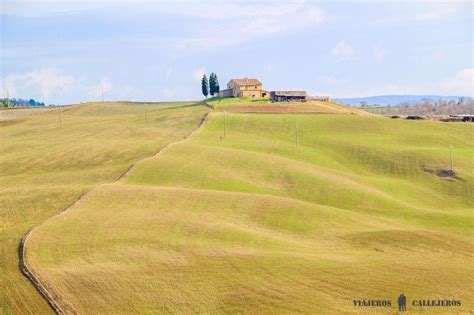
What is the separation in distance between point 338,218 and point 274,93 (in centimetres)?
8727

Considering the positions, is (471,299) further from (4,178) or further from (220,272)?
(4,178)

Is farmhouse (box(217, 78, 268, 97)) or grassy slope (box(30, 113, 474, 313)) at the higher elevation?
farmhouse (box(217, 78, 268, 97))

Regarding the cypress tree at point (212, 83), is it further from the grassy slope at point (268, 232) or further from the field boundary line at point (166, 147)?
the grassy slope at point (268, 232)

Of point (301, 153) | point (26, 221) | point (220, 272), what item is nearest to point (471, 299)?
point (220, 272)

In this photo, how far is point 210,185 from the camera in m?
66.3

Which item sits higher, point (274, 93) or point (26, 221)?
point (274, 93)

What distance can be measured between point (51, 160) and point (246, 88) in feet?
231

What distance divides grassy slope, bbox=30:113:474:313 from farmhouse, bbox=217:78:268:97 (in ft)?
170

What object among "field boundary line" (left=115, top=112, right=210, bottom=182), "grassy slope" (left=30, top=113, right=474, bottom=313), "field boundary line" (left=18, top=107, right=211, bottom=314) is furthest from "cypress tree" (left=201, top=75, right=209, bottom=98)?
"field boundary line" (left=18, top=107, right=211, bottom=314)

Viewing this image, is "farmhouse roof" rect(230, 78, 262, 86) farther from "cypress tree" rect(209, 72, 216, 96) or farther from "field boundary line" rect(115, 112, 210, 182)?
"field boundary line" rect(115, 112, 210, 182)

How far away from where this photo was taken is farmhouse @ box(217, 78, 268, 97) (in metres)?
144

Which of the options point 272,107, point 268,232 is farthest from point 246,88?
point 268,232

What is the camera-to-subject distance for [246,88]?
144 metres

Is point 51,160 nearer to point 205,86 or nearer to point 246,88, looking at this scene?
point 246,88
